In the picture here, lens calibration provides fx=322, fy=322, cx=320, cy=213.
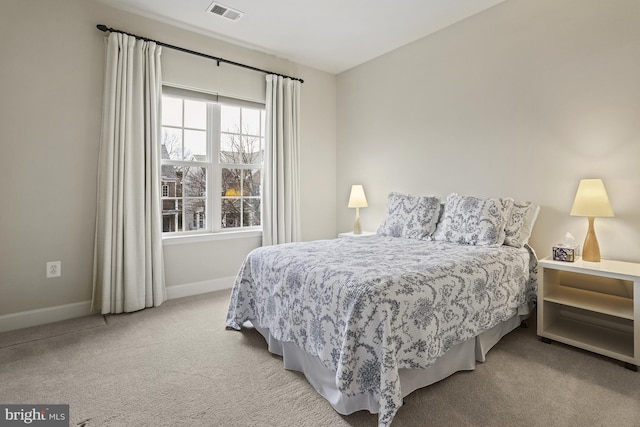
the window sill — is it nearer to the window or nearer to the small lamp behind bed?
the window

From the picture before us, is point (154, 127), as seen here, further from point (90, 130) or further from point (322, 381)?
point (322, 381)

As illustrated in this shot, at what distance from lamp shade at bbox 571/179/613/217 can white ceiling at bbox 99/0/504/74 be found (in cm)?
182

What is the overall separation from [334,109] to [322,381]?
12.4 ft

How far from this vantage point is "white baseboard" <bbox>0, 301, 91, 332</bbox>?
8.35 ft

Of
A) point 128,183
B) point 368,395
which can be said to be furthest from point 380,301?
point 128,183

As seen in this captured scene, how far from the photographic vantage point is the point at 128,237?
2.93 m

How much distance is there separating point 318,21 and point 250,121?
136 cm

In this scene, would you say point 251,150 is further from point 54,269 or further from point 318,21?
point 54,269

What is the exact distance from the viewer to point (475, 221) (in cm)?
265

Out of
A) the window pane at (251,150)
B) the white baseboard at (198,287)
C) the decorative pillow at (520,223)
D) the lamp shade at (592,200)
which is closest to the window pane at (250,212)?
the window pane at (251,150)

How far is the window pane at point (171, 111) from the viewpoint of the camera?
3.35 m

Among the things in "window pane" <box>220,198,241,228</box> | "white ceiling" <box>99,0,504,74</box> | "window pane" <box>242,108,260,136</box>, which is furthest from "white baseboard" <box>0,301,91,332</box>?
"white ceiling" <box>99,0,504,74</box>

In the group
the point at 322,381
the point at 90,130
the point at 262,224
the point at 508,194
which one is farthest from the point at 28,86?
the point at 508,194

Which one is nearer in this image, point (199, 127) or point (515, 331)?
point (515, 331)
